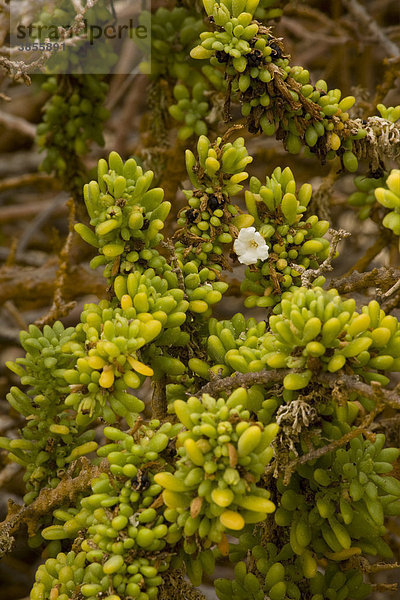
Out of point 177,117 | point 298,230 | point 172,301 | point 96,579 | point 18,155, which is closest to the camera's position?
point 96,579

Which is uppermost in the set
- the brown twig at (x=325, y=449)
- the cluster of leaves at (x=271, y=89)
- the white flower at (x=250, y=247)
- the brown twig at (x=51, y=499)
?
the cluster of leaves at (x=271, y=89)

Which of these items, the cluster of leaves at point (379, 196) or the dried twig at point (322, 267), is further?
the dried twig at point (322, 267)

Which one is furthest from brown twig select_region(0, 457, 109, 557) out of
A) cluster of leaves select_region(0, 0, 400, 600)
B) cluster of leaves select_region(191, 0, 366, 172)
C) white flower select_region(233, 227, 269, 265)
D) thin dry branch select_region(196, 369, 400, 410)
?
cluster of leaves select_region(191, 0, 366, 172)

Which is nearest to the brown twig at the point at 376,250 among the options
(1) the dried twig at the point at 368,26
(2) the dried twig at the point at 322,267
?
(2) the dried twig at the point at 322,267

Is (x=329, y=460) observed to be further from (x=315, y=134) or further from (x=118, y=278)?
(x=315, y=134)

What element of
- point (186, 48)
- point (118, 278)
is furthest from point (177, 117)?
point (118, 278)

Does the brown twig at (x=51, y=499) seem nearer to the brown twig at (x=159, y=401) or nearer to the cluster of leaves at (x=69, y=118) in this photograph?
the brown twig at (x=159, y=401)

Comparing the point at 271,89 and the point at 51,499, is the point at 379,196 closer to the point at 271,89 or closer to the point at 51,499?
the point at 271,89

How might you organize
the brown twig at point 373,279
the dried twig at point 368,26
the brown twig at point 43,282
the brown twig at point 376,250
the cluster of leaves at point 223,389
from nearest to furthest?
the cluster of leaves at point 223,389, the brown twig at point 373,279, the brown twig at point 376,250, the brown twig at point 43,282, the dried twig at point 368,26
